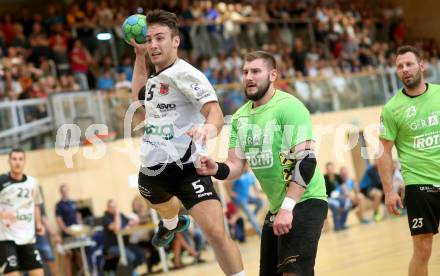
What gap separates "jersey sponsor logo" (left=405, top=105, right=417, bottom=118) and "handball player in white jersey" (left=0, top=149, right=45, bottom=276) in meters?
5.81

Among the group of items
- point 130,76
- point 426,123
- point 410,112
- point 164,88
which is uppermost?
point 130,76

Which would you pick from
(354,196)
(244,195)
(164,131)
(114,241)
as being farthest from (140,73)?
(354,196)

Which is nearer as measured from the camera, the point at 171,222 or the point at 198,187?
the point at 198,187

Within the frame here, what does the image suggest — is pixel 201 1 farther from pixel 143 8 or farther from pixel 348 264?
pixel 348 264

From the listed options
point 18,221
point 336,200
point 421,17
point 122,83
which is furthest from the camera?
point 421,17

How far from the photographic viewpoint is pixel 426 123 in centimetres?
768

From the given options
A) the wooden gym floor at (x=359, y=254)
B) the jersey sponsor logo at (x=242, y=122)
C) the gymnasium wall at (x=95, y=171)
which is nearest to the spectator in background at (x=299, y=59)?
the wooden gym floor at (x=359, y=254)

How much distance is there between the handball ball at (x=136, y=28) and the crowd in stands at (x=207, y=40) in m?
9.54

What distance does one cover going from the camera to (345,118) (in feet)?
77.4

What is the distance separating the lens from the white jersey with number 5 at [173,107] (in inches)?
276

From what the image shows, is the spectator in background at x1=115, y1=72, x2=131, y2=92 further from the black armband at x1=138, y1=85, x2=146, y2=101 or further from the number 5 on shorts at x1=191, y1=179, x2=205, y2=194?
the number 5 on shorts at x1=191, y1=179, x2=205, y2=194

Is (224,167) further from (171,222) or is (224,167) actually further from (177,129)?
(171,222)

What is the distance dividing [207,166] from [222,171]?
31 centimetres

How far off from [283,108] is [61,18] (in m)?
15.7
